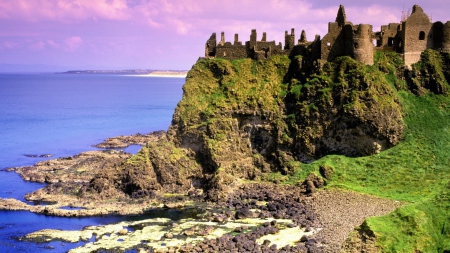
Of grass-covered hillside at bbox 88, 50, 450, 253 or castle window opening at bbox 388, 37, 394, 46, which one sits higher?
castle window opening at bbox 388, 37, 394, 46

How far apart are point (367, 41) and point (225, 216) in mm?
33623

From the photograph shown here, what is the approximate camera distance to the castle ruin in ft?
252

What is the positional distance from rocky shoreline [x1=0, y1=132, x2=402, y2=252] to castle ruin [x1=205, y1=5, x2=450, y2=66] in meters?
19.8

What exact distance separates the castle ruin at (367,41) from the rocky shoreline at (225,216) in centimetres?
1980

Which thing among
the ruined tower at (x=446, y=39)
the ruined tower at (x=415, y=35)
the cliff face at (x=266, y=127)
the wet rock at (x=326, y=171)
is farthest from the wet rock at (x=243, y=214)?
the ruined tower at (x=446, y=39)

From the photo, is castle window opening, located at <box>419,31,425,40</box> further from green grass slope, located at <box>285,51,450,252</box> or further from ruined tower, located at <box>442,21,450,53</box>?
ruined tower, located at <box>442,21,450,53</box>

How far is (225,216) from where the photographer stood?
62844 millimetres

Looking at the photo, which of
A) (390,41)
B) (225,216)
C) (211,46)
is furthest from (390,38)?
(225,216)

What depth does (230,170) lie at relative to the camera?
247ft

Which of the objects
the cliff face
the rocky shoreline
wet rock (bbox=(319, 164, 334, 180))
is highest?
the cliff face

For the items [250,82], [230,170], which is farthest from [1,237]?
[250,82]

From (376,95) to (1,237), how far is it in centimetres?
5081

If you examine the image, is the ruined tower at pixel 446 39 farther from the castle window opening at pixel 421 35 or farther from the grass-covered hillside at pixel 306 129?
the castle window opening at pixel 421 35

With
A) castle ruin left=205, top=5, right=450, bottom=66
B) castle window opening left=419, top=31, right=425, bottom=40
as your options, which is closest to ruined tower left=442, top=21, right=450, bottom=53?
castle ruin left=205, top=5, right=450, bottom=66
